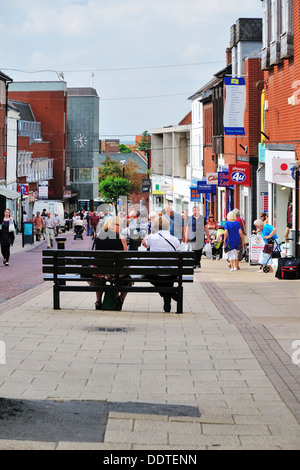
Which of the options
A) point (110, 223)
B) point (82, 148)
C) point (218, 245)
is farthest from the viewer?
point (82, 148)

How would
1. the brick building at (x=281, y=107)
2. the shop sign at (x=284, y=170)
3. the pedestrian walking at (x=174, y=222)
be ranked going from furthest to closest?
the pedestrian walking at (x=174, y=222), the brick building at (x=281, y=107), the shop sign at (x=284, y=170)

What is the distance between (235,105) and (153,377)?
25.4 m

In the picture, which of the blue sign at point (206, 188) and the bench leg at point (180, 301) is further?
the blue sign at point (206, 188)

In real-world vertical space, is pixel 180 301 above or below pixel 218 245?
below

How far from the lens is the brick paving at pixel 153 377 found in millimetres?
6039

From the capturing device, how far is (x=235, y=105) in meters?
32.6

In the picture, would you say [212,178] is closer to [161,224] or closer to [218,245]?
[218,245]

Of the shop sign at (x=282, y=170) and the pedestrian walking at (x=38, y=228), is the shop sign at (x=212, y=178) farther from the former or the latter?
the shop sign at (x=282, y=170)

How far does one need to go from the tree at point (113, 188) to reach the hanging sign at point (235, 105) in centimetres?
7284

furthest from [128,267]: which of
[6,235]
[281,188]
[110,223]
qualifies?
[281,188]

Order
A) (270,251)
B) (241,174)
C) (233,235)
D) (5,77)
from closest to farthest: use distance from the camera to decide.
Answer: (233,235)
(270,251)
(241,174)
(5,77)

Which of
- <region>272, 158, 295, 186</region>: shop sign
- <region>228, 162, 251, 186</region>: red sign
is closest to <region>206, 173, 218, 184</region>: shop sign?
<region>228, 162, 251, 186</region>: red sign

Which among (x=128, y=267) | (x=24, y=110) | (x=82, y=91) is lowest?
(x=128, y=267)

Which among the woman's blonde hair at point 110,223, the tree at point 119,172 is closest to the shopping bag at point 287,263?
the woman's blonde hair at point 110,223
